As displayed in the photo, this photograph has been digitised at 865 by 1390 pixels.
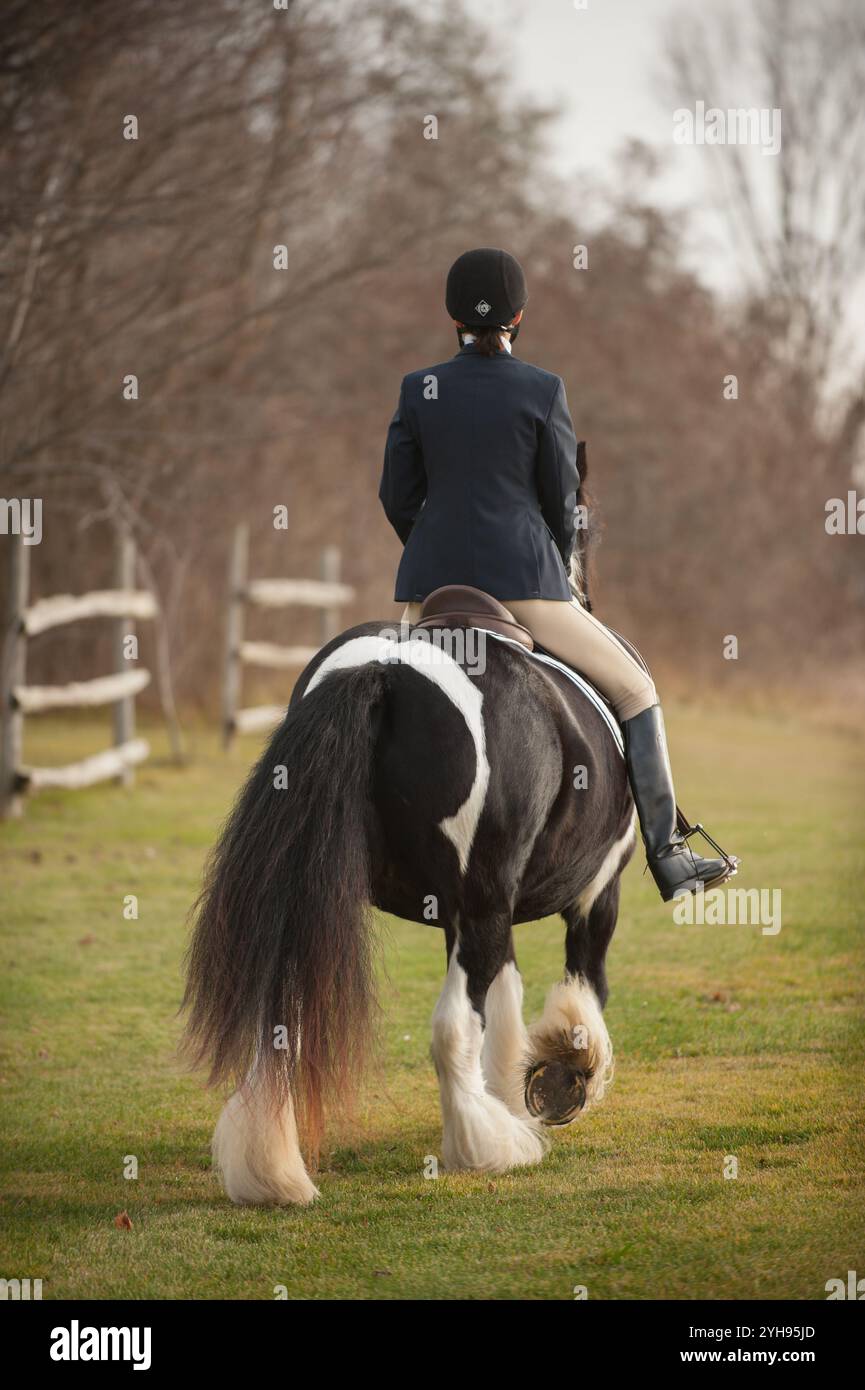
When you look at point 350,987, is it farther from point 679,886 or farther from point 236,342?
point 236,342

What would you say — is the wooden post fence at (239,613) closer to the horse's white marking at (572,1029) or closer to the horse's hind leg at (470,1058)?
the horse's white marking at (572,1029)

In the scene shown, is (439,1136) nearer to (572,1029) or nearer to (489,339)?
(572,1029)

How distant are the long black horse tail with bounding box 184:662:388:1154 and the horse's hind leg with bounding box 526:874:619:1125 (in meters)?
0.90

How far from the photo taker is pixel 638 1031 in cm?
621

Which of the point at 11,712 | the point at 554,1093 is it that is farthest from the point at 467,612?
the point at 11,712

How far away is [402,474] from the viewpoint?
4836mm

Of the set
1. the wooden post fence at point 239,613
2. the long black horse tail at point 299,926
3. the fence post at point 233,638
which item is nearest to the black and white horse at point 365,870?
the long black horse tail at point 299,926

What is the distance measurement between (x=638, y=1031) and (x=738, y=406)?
771 inches

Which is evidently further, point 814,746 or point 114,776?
point 814,746

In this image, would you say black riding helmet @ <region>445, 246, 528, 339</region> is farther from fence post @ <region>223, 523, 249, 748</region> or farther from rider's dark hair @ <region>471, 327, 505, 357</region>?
fence post @ <region>223, 523, 249, 748</region>

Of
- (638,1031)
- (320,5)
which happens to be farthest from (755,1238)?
(320,5)

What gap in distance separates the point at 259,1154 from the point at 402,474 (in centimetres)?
210

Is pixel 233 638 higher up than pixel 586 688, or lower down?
higher up

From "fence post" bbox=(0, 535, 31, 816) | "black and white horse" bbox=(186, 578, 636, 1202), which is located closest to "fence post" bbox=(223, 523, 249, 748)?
"fence post" bbox=(0, 535, 31, 816)
